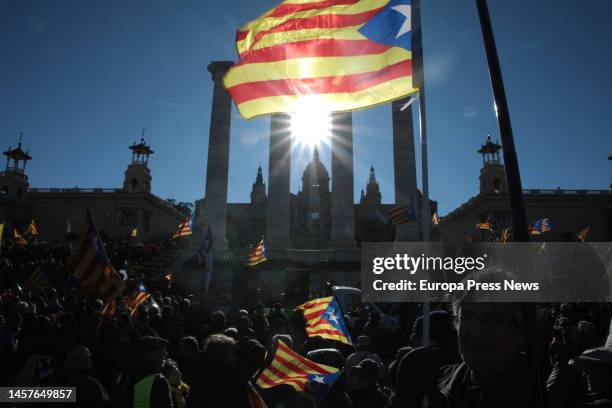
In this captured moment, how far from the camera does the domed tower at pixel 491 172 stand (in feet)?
198

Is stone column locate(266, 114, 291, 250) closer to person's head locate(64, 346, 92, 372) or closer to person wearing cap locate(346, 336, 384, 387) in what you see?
person wearing cap locate(346, 336, 384, 387)

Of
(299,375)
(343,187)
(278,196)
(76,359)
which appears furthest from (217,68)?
(299,375)

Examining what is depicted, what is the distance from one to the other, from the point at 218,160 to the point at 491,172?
42818 mm

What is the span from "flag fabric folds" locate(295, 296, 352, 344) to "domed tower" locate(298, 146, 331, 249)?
77.8 m

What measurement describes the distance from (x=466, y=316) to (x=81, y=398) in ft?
12.6

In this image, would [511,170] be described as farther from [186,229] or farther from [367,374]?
[186,229]

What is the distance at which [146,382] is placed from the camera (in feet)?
12.7

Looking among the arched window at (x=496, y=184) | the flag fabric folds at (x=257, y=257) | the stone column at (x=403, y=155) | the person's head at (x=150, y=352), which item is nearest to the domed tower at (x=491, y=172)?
the arched window at (x=496, y=184)

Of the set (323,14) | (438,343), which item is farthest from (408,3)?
(438,343)

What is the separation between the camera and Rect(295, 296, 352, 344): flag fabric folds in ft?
23.4

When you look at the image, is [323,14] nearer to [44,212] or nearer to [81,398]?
[81,398]

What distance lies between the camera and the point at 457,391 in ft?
7.20

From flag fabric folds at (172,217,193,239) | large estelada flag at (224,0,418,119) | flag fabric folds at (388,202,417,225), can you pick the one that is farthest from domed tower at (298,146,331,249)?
large estelada flag at (224,0,418,119)

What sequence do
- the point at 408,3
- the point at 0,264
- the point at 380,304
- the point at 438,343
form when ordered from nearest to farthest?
1. the point at 438,343
2. the point at 408,3
3. the point at 380,304
4. the point at 0,264
